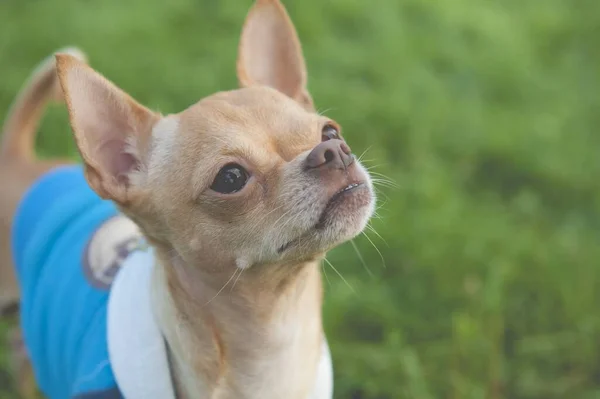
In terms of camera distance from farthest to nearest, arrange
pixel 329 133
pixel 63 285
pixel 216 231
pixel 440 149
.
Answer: pixel 440 149, pixel 63 285, pixel 329 133, pixel 216 231

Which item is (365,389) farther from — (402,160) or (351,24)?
(351,24)

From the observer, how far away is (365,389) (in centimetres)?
290

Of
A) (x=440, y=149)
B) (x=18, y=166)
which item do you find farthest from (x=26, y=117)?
(x=440, y=149)

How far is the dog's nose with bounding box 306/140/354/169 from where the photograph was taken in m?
1.74

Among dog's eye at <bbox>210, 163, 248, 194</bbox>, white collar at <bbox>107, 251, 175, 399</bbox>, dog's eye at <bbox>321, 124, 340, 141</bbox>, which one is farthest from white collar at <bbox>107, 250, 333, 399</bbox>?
dog's eye at <bbox>321, 124, 340, 141</bbox>

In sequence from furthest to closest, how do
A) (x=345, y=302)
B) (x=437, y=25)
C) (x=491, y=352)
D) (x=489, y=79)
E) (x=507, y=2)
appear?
(x=507, y=2), (x=437, y=25), (x=489, y=79), (x=345, y=302), (x=491, y=352)

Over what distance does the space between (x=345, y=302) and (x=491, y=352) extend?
2.10 ft

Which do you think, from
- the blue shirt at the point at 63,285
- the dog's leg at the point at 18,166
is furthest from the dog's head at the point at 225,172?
the dog's leg at the point at 18,166

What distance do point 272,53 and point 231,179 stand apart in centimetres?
62

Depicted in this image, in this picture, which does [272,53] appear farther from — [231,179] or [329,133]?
[231,179]

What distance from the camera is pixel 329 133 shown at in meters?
2.00

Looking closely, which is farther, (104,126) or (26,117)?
(26,117)

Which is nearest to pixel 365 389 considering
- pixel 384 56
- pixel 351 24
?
pixel 384 56

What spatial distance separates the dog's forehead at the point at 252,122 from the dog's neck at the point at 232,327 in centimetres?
32
